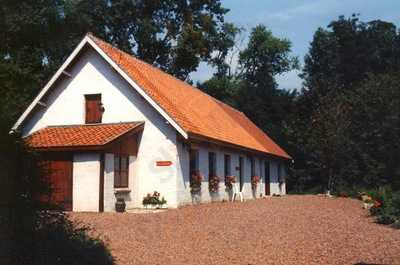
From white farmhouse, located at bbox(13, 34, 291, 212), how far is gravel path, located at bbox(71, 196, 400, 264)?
276cm

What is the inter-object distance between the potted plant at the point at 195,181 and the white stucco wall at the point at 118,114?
173cm

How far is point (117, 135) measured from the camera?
20250mm

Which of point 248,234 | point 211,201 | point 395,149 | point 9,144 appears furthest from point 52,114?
point 395,149

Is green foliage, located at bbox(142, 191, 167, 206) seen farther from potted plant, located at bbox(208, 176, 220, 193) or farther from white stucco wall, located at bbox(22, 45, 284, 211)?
potted plant, located at bbox(208, 176, 220, 193)

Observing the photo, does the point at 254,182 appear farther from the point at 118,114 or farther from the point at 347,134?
the point at 118,114

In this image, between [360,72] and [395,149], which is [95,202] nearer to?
[395,149]

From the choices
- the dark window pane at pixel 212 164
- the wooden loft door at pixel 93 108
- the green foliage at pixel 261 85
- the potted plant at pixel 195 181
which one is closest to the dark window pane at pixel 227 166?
the dark window pane at pixel 212 164

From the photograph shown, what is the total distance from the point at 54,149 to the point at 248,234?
9528 mm

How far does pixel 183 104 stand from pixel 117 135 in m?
5.80

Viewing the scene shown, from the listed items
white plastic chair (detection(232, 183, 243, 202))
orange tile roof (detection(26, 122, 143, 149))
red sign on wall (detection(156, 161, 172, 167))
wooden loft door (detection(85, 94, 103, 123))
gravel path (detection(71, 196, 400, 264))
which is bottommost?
gravel path (detection(71, 196, 400, 264))

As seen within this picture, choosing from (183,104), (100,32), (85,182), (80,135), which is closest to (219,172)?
(183,104)

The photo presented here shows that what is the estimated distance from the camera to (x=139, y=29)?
139 ft

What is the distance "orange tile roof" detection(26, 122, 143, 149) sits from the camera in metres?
20.0

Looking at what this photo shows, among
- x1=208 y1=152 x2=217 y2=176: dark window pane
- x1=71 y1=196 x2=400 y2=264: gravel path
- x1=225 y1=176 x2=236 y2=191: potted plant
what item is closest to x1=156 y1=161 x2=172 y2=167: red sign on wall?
x1=71 y1=196 x2=400 y2=264: gravel path
